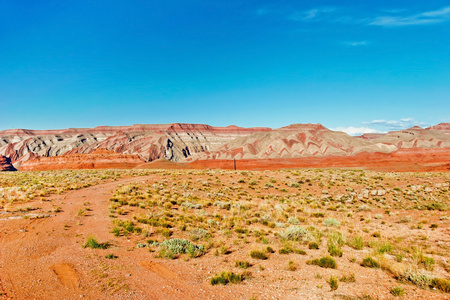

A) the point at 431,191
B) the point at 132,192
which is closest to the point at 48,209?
the point at 132,192

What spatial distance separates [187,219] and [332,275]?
8.29 meters

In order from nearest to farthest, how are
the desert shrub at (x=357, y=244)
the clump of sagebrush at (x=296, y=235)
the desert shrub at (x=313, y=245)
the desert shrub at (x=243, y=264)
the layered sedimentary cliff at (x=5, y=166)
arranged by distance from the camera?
the desert shrub at (x=243, y=264) → the desert shrub at (x=357, y=244) → the desert shrub at (x=313, y=245) → the clump of sagebrush at (x=296, y=235) → the layered sedimentary cliff at (x=5, y=166)

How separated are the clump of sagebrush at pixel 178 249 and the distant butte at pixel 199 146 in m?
60.3

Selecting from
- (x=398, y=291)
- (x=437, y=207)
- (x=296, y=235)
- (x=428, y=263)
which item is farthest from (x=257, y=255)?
(x=437, y=207)

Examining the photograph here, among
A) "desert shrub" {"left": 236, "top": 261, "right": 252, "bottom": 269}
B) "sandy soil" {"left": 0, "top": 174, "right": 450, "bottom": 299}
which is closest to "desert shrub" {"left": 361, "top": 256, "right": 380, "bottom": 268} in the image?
"sandy soil" {"left": 0, "top": 174, "right": 450, "bottom": 299}

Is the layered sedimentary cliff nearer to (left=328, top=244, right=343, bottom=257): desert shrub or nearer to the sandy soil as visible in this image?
the sandy soil

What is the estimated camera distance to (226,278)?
6609 mm

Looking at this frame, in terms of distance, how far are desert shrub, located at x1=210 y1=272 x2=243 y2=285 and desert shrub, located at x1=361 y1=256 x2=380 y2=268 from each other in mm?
3882

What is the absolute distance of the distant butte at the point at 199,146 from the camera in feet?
266

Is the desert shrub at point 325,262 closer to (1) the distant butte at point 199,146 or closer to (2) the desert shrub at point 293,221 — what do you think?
(2) the desert shrub at point 293,221

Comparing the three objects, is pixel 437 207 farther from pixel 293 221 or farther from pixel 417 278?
pixel 417 278

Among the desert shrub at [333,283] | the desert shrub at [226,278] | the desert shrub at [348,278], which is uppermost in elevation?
the desert shrub at [333,283]

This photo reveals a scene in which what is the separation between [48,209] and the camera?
45.3ft

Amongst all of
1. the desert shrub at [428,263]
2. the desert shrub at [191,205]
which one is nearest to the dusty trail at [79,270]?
the desert shrub at [428,263]
